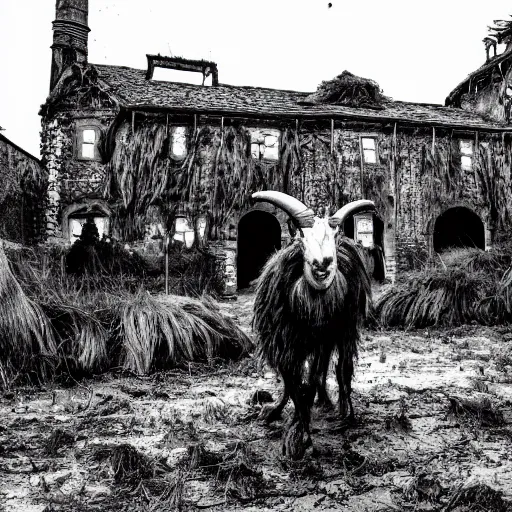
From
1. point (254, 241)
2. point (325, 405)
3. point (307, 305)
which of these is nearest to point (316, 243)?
point (307, 305)

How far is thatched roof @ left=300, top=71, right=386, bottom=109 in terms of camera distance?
60.4 ft

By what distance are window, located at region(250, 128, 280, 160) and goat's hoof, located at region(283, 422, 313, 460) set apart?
13.1m

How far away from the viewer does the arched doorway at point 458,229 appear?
1780 cm

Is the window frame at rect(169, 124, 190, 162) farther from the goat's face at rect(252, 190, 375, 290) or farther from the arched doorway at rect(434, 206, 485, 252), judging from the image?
the goat's face at rect(252, 190, 375, 290)

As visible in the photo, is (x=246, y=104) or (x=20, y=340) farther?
(x=246, y=104)

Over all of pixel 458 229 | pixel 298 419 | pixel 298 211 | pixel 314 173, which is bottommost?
pixel 298 419

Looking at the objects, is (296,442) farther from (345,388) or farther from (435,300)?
(435,300)

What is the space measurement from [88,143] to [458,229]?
12626mm

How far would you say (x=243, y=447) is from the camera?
13.6 ft

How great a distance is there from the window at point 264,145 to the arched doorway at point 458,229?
592 centimetres

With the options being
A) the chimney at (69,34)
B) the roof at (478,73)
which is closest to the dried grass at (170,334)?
the chimney at (69,34)

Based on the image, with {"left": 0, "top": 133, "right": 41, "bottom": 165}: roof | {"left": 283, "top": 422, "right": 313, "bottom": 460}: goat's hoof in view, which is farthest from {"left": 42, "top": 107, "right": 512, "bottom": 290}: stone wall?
{"left": 283, "top": 422, "right": 313, "bottom": 460}: goat's hoof

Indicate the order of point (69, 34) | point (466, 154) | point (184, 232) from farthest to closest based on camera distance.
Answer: point (69, 34)
point (466, 154)
point (184, 232)

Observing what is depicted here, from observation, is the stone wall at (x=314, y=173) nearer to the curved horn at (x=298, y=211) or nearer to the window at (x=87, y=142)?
the window at (x=87, y=142)
